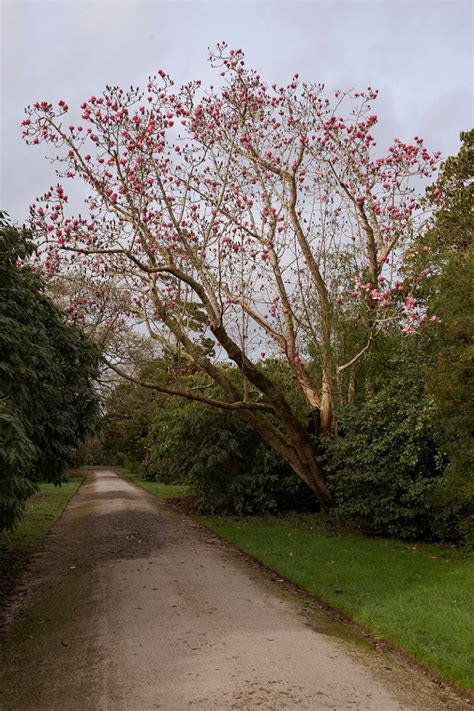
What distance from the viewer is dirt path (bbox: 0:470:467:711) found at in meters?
4.76

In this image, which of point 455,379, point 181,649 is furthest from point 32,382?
point 455,379

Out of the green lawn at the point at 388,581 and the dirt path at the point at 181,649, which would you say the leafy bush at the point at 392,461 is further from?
the dirt path at the point at 181,649

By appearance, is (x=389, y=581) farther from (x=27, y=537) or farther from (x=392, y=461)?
(x=27, y=537)

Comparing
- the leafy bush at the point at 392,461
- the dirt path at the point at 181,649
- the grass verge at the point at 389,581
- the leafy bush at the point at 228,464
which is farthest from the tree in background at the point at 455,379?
the leafy bush at the point at 228,464

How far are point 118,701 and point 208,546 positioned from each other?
7.62 meters

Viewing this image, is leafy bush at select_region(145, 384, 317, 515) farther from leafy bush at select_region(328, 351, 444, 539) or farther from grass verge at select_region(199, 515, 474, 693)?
leafy bush at select_region(328, 351, 444, 539)

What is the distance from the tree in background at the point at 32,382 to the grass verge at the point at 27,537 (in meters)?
0.91

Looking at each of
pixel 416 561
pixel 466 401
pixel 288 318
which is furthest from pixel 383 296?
pixel 416 561

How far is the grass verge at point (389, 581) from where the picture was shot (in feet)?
19.3

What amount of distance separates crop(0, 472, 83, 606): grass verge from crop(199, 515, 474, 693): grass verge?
4.24 metres

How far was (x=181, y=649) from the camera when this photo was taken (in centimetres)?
585

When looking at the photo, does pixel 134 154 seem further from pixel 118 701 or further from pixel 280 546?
pixel 118 701

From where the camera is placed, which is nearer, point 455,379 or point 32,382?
point 32,382

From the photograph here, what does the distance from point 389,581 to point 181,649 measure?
3.92 metres
